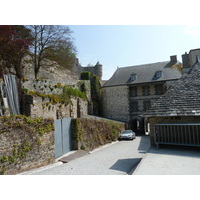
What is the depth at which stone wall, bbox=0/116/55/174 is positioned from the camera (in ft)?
19.7

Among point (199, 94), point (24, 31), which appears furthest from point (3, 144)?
point (24, 31)

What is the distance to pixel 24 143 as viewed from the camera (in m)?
6.79

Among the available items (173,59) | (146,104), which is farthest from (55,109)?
(173,59)

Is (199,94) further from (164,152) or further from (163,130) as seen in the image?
(164,152)

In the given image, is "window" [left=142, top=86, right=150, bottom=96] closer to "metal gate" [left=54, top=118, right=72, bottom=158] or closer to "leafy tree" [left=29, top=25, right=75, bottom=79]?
"leafy tree" [left=29, top=25, right=75, bottom=79]

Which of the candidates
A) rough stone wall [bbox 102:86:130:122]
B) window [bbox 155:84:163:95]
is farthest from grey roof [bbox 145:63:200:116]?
rough stone wall [bbox 102:86:130:122]

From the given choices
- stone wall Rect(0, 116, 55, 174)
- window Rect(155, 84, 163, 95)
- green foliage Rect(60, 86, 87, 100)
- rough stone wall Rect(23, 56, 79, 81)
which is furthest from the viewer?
window Rect(155, 84, 163, 95)

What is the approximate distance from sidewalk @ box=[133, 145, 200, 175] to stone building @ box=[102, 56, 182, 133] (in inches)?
710

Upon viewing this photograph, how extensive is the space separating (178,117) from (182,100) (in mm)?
895

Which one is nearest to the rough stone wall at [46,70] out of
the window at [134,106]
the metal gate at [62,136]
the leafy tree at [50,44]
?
the leafy tree at [50,44]

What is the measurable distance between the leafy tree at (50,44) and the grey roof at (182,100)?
12007 mm

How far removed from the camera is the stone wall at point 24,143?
19.7ft

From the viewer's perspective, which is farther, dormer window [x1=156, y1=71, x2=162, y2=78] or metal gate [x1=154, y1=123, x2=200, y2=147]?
dormer window [x1=156, y1=71, x2=162, y2=78]

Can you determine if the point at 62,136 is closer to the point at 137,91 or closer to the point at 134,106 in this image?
the point at 134,106
